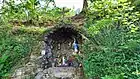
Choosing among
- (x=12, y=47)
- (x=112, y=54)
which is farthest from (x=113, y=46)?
(x=12, y=47)

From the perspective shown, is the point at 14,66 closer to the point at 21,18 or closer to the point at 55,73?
the point at 55,73

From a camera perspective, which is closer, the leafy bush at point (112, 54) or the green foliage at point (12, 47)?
the leafy bush at point (112, 54)

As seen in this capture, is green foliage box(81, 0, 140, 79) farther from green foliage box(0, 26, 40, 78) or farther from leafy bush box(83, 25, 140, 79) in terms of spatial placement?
green foliage box(0, 26, 40, 78)

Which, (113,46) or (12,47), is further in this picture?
(12,47)

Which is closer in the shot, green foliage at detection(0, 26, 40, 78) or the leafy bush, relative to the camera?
the leafy bush

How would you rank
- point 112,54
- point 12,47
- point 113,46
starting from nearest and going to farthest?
→ point 112,54 < point 113,46 < point 12,47

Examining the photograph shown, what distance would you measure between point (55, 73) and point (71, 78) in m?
0.63

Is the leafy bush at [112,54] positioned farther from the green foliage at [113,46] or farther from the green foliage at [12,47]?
the green foliage at [12,47]

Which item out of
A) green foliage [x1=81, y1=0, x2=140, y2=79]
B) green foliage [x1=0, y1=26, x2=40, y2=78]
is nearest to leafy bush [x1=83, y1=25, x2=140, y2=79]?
green foliage [x1=81, y1=0, x2=140, y2=79]

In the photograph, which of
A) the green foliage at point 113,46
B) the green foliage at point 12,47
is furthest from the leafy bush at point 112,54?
the green foliage at point 12,47

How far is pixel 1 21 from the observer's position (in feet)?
33.2

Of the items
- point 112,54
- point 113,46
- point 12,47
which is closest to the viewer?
point 112,54

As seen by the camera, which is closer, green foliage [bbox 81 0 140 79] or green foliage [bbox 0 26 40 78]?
green foliage [bbox 81 0 140 79]

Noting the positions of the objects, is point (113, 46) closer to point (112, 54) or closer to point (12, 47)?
point (112, 54)
